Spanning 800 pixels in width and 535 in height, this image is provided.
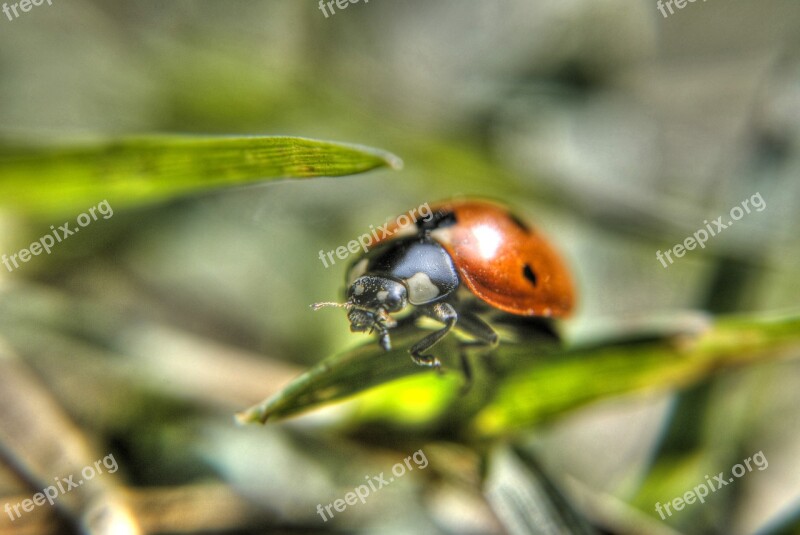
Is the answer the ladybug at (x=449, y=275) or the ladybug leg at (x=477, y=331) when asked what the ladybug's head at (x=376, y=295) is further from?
the ladybug leg at (x=477, y=331)

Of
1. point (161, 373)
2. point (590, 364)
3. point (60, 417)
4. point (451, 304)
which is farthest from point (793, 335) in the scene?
point (60, 417)

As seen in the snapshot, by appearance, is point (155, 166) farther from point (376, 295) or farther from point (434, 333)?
point (434, 333)

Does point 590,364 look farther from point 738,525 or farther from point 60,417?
point 60,417

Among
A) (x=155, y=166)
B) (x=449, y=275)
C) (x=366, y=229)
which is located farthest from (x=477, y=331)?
(x=366, y=229)

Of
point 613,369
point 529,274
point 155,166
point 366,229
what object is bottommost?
point 613,369

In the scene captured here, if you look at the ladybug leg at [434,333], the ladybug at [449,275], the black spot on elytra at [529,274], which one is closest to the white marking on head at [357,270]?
the ladybug at [449,275]

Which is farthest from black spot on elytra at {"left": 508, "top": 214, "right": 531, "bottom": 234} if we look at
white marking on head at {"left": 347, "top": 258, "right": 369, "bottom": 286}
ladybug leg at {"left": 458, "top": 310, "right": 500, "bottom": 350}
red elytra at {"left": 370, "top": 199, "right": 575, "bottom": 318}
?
white marking on head at {"left": 347, "top": 258, "right": 369, "bottom": 286}

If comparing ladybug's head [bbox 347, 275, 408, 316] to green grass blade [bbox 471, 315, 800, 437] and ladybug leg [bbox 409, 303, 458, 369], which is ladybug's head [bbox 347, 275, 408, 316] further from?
green grass blade [bbox 471, 315, 800, 437]

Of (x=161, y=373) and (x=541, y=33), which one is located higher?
(x=541, y=33)
